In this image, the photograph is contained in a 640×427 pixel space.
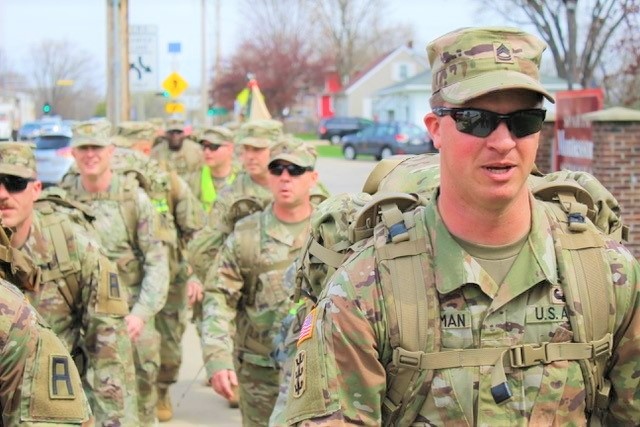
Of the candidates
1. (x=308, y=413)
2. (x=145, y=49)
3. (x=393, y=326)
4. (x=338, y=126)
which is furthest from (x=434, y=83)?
(x=338, y=126)

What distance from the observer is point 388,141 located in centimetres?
4319

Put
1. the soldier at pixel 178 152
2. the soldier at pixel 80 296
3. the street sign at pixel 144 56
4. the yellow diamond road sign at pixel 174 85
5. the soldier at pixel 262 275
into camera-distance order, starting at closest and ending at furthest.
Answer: the soldier at pixel 80 296 → the soldier at pixel 262 275 → the soldier at pixel 178 152 → the street sign at pixel 144 56 → the yellow diamond road sign at pixel 174 85

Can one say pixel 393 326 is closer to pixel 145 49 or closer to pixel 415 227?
pixel 415 227

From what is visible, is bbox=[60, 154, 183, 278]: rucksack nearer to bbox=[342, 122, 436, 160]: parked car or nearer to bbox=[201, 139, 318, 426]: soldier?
bbox=[201, 139, 318, 426]: soldier

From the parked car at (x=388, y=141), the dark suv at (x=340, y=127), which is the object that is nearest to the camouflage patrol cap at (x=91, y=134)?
the parked car at (x=388, y=141)

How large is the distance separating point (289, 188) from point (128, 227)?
5.92 ft

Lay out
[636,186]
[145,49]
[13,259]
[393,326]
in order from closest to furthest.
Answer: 1. [393,326]
2. [13,259]
3. [636,186]
4. [145,49]

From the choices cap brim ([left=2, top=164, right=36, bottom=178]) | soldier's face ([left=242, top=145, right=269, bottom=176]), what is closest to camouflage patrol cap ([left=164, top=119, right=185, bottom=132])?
soldier's face ([left=242, top=145, right=269, bottom=176])

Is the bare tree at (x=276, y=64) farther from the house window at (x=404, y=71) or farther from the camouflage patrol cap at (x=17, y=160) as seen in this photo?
the camouflage patrol cap at (x=17, y=160)

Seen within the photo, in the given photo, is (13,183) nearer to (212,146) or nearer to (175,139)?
(212,146)

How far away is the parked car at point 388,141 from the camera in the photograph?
1668 inches

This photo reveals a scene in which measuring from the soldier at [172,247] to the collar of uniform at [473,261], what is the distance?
5764 millimetres

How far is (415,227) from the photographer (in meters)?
3.06

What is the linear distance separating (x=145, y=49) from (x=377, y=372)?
1594 cm
